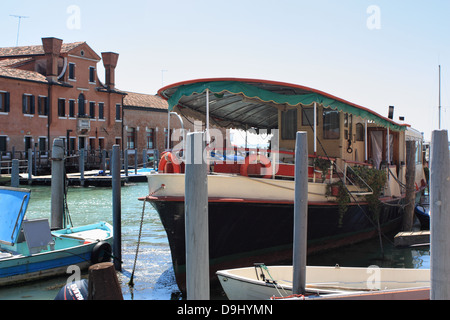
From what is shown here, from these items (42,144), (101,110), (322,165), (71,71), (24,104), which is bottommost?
(322,165)

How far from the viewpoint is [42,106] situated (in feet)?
113

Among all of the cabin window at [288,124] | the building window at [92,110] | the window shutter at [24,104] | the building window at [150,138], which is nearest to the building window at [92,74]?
the building window at [92,110]

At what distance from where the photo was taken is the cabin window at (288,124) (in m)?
11.3

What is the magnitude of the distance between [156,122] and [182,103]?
1343 inches

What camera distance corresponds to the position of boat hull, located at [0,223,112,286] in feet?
29.2

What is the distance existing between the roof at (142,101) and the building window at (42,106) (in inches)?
335

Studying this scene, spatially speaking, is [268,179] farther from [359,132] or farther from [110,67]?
[110,67]

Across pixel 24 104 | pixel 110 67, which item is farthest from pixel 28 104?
pixel 110 67

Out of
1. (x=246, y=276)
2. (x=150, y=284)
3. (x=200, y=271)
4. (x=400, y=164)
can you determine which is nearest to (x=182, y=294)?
(x=150, y=284)

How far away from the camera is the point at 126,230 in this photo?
48.6 feet

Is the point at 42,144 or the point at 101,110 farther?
the point at 101,110

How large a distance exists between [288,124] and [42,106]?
27.2 m

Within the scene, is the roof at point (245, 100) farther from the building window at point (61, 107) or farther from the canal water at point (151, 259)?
the building window at point (61, 107)
